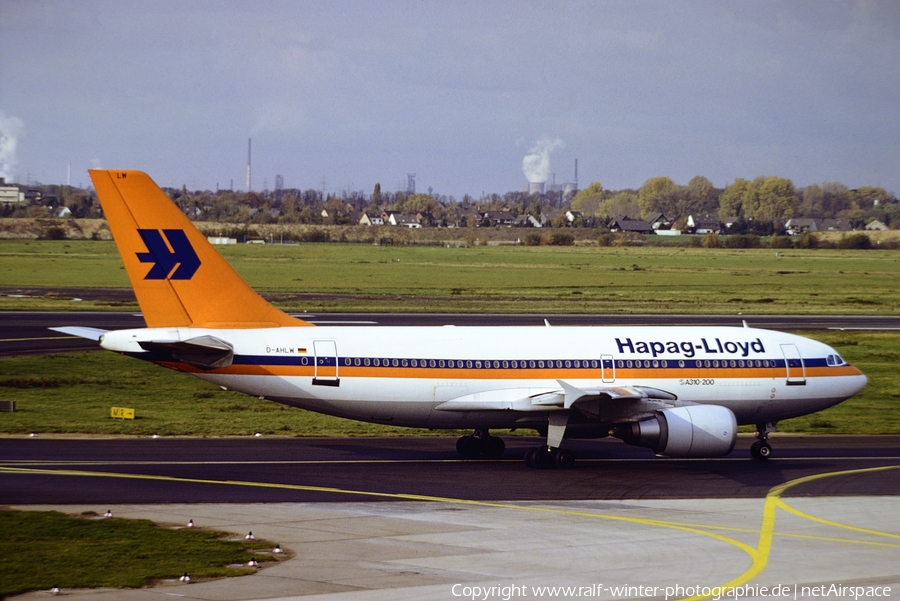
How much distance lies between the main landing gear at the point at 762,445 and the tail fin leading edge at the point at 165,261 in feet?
58.3

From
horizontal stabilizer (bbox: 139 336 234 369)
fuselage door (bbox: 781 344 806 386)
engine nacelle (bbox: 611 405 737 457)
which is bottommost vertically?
engine nacelle (bbox: 611 405 737 457)

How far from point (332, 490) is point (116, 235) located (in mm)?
10304

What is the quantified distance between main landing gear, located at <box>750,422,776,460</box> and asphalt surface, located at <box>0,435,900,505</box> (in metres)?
0.40

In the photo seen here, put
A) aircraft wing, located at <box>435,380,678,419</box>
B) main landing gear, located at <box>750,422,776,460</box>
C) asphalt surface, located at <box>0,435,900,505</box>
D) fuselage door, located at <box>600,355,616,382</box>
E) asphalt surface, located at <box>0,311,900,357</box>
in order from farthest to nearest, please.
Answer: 1. asphalt surface, located at <box>0,311,900,357</box>
2. main landing gear, located at <box>750,422,776,460</box>
3. fuselage door, located at <box>600,355,616,382</box>
4. aircraft wing, located at <box>435,380,678,419</box>
5. asphalt surface, located at <box>0,435,900,505</box>

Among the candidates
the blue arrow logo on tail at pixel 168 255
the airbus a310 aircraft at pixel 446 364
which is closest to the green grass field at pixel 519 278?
the airbus a310 aircraft at pixel 446 364

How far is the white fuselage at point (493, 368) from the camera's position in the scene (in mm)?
32469

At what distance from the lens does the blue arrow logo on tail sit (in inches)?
1254

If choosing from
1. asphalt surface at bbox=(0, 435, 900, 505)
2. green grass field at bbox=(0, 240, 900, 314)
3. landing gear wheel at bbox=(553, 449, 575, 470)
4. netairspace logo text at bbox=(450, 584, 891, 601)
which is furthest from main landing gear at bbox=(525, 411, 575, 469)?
green grass field at bbox=(0, 240, 900, 314)

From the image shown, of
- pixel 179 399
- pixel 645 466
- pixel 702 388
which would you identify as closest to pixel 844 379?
pixel 702 388

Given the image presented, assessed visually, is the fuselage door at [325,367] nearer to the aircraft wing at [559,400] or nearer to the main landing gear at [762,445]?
the aircraft wing at [559,400]

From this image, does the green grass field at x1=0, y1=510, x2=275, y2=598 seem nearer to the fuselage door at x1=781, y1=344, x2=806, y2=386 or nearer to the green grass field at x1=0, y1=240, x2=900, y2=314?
the fuselage door at x1=781, y1=344, x2=806, y2=386

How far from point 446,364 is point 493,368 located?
5.22 ft

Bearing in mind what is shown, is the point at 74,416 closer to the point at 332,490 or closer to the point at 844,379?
the point at 332,490

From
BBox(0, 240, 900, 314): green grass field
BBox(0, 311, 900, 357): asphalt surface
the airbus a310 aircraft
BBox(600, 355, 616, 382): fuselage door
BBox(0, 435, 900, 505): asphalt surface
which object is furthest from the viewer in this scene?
BBox(0, 240, 900, 314): green grass field
